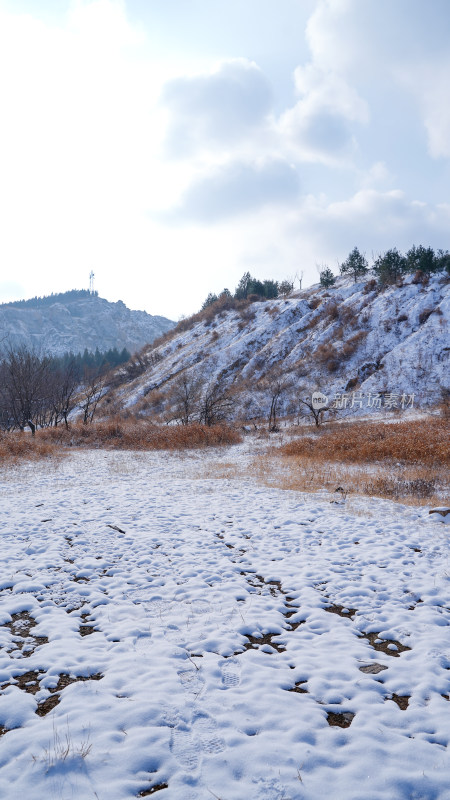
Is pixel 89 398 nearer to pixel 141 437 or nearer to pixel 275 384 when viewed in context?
pixel 141 437

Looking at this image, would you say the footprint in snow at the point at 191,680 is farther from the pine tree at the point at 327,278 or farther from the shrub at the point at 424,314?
the pine tree at the point at 327,278

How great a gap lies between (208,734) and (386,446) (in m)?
17.1

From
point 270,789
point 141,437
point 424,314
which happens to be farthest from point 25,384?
point 424,314

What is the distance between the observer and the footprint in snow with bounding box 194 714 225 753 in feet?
Answer: 11.1

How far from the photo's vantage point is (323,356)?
46031 millimetres

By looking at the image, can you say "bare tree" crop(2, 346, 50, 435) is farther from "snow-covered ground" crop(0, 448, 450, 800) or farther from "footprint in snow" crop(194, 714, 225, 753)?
"footprint in snow" crop(194, 714, 225, 753)

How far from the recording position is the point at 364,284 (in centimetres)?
5678

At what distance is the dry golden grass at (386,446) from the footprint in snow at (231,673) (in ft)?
46.9

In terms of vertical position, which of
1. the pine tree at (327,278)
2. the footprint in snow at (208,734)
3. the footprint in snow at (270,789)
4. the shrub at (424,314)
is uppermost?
the pine tree at (327,278)

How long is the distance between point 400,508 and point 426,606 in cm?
569

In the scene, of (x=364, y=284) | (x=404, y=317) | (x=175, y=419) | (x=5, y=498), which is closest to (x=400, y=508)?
(x=5, y=498)

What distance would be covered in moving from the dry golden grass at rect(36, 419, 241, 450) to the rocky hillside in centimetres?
1285

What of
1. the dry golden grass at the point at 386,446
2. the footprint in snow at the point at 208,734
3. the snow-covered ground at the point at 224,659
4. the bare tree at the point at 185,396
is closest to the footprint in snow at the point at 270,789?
the snow-covered ground at the point at 224,659

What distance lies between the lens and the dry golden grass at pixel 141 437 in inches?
1009
